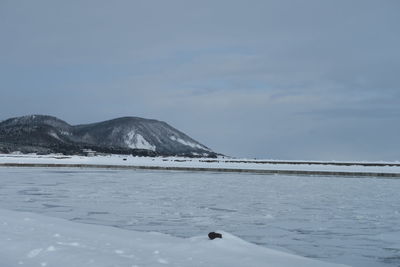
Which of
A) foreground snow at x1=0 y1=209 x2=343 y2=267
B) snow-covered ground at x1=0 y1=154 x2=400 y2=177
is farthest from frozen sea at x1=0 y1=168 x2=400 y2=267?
snow-covered ground at x1=0 y1=154 x2=400 y2=177

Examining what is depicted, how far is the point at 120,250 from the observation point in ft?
33.6

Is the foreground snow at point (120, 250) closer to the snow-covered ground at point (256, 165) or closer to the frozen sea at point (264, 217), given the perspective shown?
the frozen sea at point (264, 217)

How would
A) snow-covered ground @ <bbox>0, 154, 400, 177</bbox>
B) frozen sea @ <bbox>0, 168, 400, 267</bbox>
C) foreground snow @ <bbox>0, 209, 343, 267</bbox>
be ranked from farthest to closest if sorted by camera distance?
snow-covered ground @ <bbox>0, 154, 400, 177</bbox>, frozen sea @ <bbox>0, 168, 400, 267</bbox>, foreground snow @ <bbox>0, 209, 343, 267</bbox>

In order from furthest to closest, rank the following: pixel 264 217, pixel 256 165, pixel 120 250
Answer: pixel 256 165
pixel 264 217
pixel 120 250

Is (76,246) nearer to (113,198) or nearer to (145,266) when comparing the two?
(145,266)

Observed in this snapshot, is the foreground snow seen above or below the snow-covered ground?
below

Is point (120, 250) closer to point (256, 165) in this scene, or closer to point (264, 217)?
point (264, 217)

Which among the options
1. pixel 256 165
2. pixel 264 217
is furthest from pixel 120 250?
pixel 256 165

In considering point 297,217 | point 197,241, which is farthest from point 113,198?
point 197,241

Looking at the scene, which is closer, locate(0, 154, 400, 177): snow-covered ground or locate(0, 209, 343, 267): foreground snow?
locate(0, 209, 343, 267): foreground snow

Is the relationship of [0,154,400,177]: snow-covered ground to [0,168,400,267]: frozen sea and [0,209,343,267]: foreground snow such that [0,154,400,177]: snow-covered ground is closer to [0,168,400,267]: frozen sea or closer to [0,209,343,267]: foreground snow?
[0,168,400,267]: frozen sea

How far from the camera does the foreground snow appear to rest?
9.21 m

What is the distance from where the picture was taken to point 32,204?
2134cm

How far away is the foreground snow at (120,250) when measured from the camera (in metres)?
9.21
